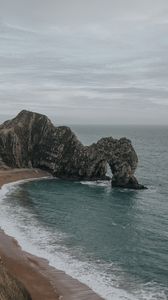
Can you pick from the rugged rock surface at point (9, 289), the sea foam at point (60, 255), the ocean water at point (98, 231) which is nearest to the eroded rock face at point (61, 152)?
the ocean water at point (98, 231)

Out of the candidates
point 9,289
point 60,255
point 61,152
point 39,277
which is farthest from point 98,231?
point 61,152

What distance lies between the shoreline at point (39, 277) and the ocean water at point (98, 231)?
121 cm

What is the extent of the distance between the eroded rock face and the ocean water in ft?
24.3

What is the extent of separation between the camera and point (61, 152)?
129 m

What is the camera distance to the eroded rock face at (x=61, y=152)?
118562 millimetres

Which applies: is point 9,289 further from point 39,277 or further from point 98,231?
point 98,231

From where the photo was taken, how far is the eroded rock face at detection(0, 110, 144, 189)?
11856 centimetres

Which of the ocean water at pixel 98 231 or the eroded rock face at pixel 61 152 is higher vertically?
the eroded rock face at pixel 61 152

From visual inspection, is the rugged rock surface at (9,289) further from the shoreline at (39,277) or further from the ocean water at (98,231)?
the ocean water at (98,231)

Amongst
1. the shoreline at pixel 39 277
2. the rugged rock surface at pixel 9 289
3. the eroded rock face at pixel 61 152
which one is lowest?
the shoreline at pixel 39 277

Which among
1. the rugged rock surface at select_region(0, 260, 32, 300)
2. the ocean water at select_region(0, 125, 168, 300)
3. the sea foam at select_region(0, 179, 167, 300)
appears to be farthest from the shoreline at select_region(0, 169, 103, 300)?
the rugged rock surface at select_region(0, 260, 32, 300)

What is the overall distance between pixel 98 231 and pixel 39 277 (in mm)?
21205

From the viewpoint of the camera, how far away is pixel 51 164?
129750mm

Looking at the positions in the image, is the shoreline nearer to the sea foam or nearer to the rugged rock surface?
the sea foam
